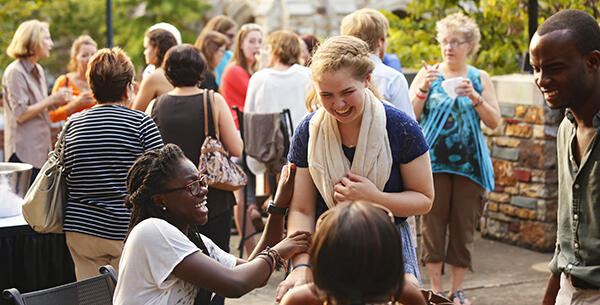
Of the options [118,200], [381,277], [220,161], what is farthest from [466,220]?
[381,277]

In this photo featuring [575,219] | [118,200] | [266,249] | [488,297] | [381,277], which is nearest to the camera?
[381,277]

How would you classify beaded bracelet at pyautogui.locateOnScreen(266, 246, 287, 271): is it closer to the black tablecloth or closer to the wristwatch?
the wristwatch

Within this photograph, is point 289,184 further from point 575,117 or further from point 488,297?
point 488,297

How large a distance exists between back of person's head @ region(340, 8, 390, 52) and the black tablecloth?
2056 mm

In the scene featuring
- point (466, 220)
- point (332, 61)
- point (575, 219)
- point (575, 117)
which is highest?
point (332, 61)

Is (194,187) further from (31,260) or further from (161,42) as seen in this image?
(161,42)

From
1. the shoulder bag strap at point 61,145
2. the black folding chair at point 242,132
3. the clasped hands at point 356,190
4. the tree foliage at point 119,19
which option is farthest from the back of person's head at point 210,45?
the tree foliage at point 119,19

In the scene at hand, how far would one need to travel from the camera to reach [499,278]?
6000 millimetres

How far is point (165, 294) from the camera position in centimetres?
278

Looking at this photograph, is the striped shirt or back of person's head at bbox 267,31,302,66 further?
back of person's head at bbox 267,31,302,66

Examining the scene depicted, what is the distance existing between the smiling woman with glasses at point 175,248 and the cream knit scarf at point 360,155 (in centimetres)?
18

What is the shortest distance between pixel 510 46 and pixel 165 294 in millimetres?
6390

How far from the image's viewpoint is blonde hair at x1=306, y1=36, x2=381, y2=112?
2.77 metres

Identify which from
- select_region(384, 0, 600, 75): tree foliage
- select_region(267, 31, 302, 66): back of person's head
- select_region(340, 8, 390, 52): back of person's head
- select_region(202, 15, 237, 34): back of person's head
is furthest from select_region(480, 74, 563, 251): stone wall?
select_region(202, 15, 237, 34): back of person's head
